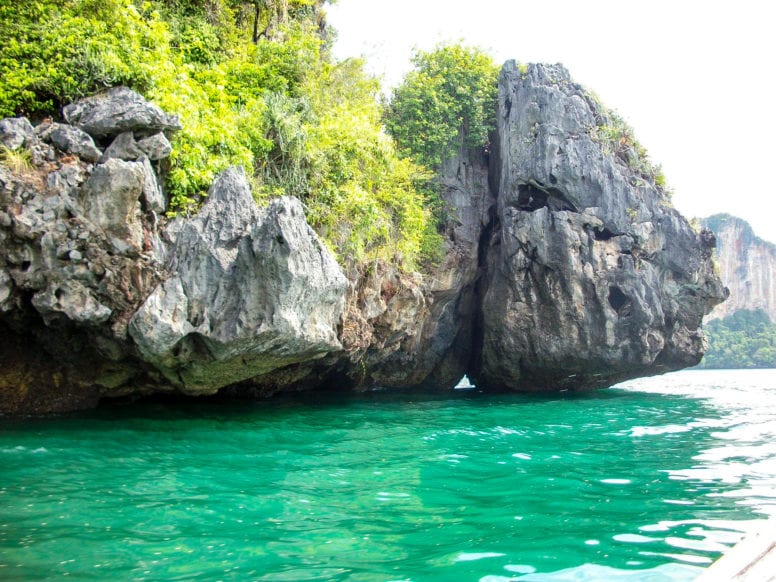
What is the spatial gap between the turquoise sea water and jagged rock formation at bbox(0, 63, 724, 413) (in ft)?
4.45

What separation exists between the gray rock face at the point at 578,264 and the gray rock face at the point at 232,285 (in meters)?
8.97

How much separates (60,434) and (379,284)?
7.51 meters

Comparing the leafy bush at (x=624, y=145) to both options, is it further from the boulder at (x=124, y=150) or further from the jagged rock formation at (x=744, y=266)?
the jagged rock formation at (x=744, y=266)

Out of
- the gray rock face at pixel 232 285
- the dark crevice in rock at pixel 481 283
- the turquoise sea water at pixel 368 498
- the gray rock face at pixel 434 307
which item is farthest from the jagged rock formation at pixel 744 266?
the gray rock face at pixel 232 285

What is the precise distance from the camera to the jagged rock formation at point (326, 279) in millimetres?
8211

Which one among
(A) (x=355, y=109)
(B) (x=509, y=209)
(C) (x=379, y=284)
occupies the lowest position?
(C) (x=379, y=284)

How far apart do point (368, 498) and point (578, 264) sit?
1227 centimetres

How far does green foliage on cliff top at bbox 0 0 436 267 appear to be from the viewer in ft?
30.1

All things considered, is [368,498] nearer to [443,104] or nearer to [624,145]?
[443,104]

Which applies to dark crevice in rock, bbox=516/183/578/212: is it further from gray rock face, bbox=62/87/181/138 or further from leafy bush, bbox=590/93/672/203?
gray rock face, bbox=62/87/181/138

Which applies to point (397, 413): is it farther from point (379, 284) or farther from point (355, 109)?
point (355, 109)

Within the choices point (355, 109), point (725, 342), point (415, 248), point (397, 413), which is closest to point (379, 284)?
point (415, 248)

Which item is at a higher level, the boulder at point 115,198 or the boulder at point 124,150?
the boulder at point 124,150

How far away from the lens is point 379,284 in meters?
13.4
